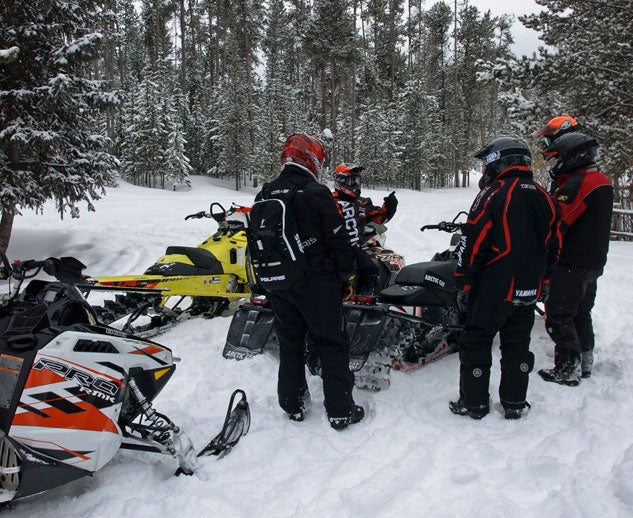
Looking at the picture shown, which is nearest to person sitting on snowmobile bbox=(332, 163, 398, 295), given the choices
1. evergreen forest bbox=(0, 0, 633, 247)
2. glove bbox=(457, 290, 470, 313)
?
glove bbox=(457, 290, 470, 313)

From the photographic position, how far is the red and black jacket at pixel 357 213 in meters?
4.71

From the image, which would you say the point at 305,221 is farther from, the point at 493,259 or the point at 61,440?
the point at 61,440

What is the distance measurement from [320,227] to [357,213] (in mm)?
2060

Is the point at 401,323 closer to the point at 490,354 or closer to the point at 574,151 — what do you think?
the point at 490,354

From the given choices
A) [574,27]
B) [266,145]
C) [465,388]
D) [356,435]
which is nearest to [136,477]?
[356,435]

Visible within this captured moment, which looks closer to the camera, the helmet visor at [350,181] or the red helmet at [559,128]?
the red helmet at [559,128]

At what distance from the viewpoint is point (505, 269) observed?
10.0 feet

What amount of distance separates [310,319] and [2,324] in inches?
65.0

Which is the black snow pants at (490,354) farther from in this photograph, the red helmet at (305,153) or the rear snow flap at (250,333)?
the rear snow flap at (250,333)

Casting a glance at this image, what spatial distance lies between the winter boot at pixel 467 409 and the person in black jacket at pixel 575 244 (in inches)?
34.2

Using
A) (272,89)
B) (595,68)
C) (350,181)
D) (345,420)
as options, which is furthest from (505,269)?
(272,89)

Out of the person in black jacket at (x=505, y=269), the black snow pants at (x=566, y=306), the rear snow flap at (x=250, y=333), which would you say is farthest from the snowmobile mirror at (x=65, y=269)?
the black snow pants at (x=566, y=306)

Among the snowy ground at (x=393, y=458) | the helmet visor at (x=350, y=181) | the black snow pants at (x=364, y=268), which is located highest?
the helmet visor at (x=350, y=181)

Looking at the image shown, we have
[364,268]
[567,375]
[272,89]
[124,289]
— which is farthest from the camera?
[272,89]
